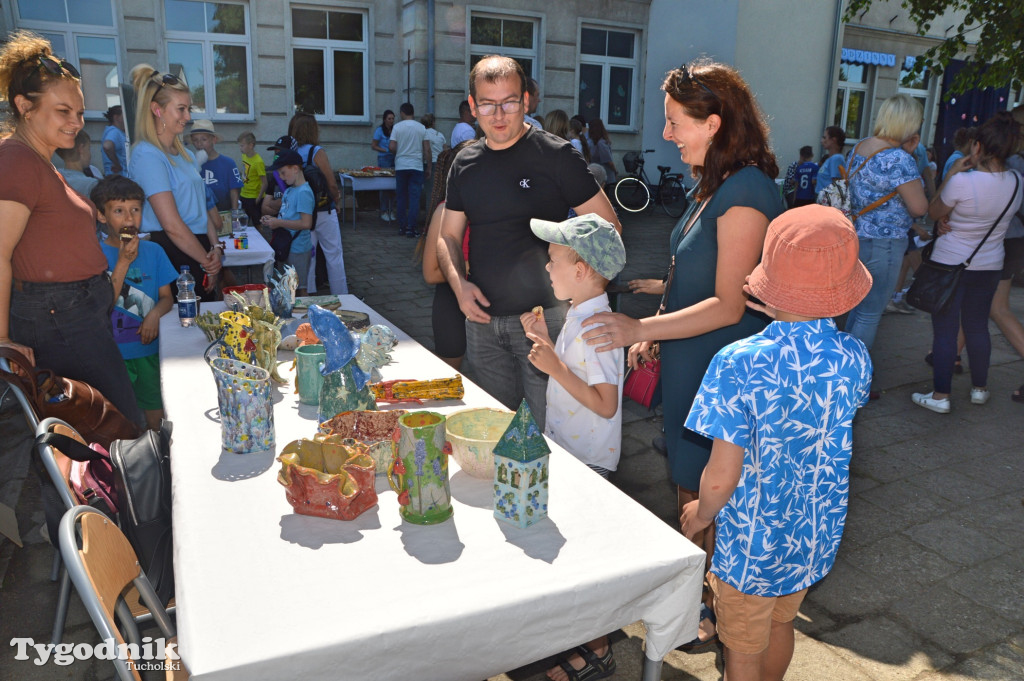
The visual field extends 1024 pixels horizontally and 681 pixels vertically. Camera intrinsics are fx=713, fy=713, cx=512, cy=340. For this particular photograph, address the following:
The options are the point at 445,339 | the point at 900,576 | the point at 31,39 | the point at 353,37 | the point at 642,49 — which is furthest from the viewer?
the point at 642,49

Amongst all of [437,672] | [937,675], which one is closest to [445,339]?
[437,672]

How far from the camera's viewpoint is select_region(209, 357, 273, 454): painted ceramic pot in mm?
1798

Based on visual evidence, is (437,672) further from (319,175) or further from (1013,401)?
(319,175)

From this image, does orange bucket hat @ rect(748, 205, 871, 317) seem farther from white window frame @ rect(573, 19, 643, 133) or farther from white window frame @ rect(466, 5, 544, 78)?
white window frame @ rect(573, 19, 643, 133)

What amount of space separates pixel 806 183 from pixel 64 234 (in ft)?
32.1

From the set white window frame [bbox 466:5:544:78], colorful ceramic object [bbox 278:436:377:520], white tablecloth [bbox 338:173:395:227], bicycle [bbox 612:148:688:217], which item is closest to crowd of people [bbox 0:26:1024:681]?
colorful ceramic object [bbox 278:436:377:520]

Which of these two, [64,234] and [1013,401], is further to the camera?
[1013,401]

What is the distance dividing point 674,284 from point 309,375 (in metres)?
1.15

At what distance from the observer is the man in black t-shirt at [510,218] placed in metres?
2.58

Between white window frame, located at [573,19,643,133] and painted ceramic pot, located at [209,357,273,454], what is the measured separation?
13408 mm

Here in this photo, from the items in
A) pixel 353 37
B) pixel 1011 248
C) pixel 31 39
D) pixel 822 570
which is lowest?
pixel 822 570

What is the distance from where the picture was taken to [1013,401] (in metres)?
4.79

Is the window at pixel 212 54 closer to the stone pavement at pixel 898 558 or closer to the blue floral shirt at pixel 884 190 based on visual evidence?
the stone pavement at pixel 898 558

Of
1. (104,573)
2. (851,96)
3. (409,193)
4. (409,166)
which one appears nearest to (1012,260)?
(104,573)
